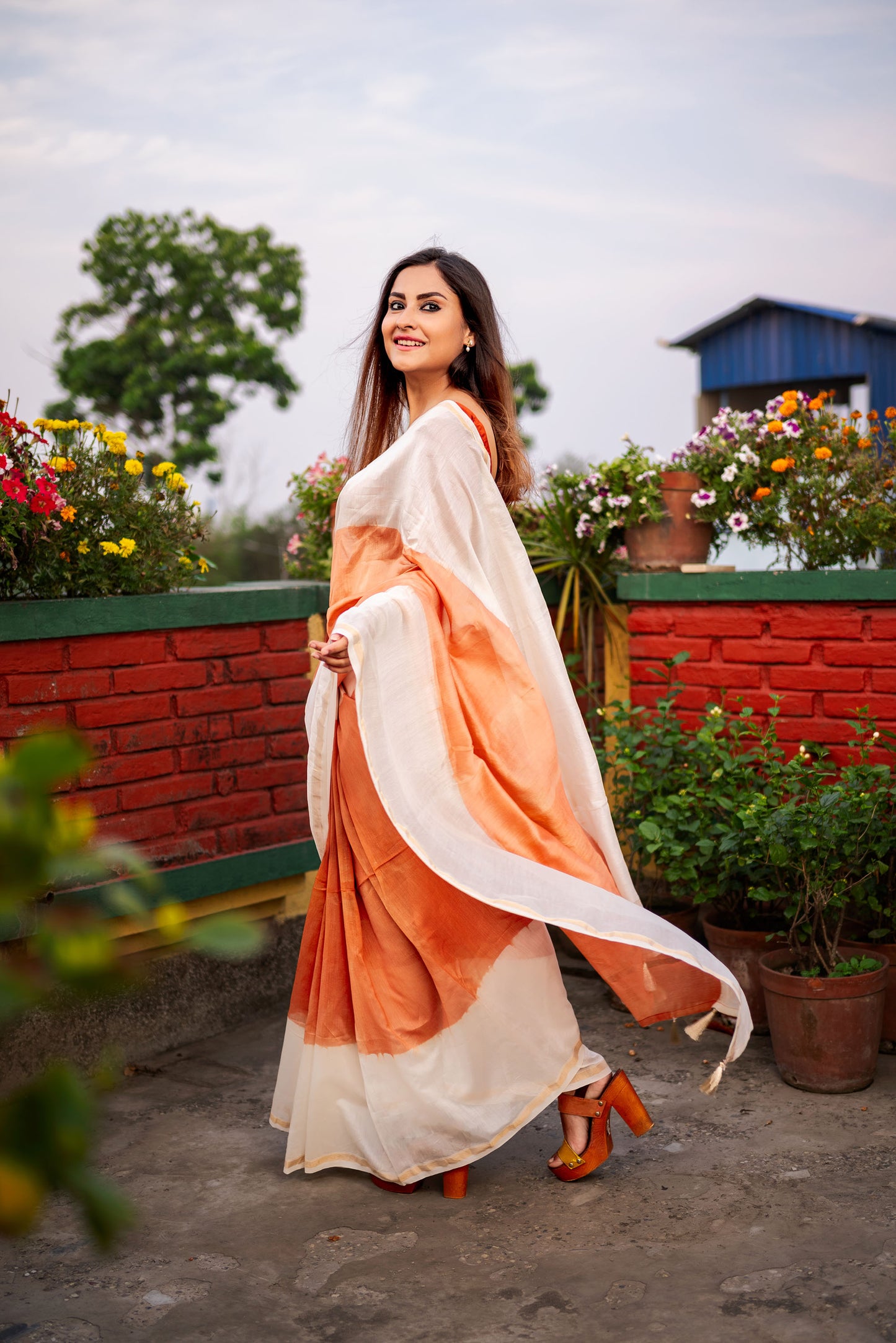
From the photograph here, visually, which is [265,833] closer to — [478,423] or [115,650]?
[115,650]

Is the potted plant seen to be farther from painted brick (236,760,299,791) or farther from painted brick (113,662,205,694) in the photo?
painted brick (113,662,205,694)

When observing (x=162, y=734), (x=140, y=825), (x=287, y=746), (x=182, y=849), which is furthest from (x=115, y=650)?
(x=287, y=746)

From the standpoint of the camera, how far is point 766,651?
400 cm

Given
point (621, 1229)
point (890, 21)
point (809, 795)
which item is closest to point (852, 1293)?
point (621, 1229)

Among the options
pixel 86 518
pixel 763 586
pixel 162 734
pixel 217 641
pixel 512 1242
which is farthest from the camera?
pixel 763 586

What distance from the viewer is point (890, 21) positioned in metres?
8.49

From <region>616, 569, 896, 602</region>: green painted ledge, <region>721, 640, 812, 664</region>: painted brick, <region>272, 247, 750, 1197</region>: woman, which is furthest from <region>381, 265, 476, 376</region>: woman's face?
<region>721, 640, 812, 664</region>: painted brick

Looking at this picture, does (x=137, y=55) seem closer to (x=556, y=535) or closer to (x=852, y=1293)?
(x=556, y=535)

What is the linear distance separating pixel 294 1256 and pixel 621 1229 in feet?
2.22

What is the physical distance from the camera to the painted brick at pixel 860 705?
373 centimetres

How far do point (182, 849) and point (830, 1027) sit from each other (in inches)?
74.7

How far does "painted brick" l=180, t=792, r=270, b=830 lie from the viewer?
3.69m

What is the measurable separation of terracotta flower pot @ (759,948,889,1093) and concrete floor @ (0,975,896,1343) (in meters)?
0.05

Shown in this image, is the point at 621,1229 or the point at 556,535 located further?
the point at 556,535
